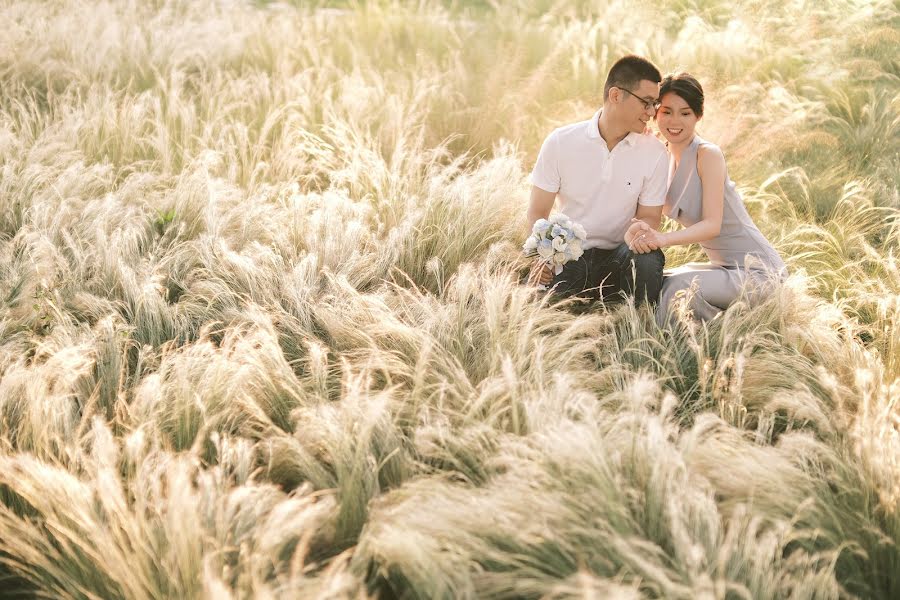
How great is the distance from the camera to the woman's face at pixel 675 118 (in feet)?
12.2

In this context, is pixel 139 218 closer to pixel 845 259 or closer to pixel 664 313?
pixel 664 313

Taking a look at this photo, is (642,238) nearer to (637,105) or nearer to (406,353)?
(637,105)

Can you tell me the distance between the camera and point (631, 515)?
7.23ft

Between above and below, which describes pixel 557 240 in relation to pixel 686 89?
below

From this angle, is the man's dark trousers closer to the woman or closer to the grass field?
the woman

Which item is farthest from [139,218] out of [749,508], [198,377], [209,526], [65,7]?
[65,7]

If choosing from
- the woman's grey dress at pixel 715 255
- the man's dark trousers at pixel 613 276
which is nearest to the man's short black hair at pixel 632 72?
the woman's grey dress at pixel 715 255

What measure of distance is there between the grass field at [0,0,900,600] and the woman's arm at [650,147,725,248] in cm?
43

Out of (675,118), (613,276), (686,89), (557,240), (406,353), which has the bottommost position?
(406,353)

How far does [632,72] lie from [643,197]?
0.61 meters

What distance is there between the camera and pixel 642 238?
3.63 m

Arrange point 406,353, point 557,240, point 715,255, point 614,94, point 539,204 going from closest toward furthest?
1. point 406,353
2. point 557,240
3. point 614,94
4. point 539,204
5. point 715,255

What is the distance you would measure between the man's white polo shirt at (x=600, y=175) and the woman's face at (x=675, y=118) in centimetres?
8

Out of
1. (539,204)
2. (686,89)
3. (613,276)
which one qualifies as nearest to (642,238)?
(613,276)
